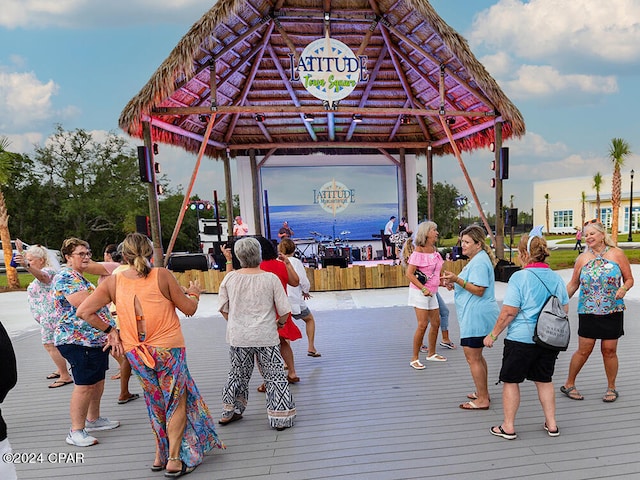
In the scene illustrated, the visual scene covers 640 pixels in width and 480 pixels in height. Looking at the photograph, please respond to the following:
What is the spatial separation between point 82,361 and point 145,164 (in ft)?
22.8

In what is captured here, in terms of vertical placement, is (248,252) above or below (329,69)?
below

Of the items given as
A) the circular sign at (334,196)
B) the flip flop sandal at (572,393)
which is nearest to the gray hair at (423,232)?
the flip flop sandal at (572,393)

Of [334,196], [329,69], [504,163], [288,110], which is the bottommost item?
[334,196]

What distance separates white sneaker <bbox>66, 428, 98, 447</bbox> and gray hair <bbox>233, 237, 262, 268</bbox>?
5.54 ft

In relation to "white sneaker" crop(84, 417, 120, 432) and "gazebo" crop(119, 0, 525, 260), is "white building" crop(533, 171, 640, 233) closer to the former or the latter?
"gazebo" crop(119, 0, 525, 260)

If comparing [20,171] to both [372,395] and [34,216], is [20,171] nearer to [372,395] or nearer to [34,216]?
[34,216]

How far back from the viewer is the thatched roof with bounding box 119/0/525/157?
335 inches

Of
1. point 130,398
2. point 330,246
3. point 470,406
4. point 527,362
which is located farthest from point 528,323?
point 330,246

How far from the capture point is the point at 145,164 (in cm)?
877

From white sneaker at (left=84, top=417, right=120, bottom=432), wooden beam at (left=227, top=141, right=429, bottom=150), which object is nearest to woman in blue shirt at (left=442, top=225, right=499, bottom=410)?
white sneaker at (left=84, top=417, right=120, bottom=432)

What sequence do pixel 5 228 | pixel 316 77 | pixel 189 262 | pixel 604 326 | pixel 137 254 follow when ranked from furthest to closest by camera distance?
pixel 5 228
pixel 189 262
pixel 316 77
pixel 604 326
pixel 137 254

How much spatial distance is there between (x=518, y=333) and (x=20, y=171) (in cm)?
3086

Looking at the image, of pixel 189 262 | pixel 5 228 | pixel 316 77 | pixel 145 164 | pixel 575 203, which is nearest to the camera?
pixel 145 164

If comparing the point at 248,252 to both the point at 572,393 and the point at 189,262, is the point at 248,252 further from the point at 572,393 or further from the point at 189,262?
the point at 189,262
